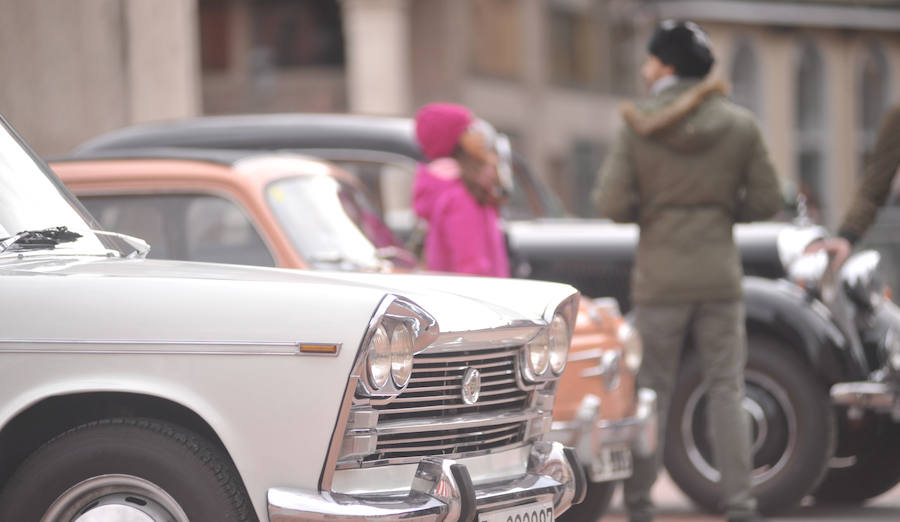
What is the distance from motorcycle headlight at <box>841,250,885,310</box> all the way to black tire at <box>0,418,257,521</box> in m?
4.68

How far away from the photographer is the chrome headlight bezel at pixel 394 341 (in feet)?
13.0

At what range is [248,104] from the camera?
30.4 metres

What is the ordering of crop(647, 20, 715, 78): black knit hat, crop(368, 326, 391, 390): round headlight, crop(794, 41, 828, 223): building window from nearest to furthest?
crop(368, 326, 391, 390): round headlight → crop(647, 20, 715, 78): black knit hat → crop(794, 41, 828, 223): building window

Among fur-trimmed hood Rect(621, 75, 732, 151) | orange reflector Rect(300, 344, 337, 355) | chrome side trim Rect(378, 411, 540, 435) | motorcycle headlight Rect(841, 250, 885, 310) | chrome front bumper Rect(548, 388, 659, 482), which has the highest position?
fur-trimmed hood Rect(621, 75, 732, 151)

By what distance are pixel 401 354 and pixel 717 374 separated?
2783mm

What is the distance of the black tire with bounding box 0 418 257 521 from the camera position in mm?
3857

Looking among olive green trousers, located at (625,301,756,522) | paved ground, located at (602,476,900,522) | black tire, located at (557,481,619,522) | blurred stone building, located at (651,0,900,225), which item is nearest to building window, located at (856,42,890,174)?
blurred stone building, located at (651,0,900,225)

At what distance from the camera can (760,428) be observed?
25.5 ft

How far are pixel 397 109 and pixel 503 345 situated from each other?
75.8 feet

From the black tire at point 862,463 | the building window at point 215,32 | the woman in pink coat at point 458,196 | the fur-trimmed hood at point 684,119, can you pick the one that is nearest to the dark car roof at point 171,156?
the woman in pink coat at point 458,196

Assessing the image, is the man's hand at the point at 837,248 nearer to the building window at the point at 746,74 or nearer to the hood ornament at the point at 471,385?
the hood ornament at the point at 471,385

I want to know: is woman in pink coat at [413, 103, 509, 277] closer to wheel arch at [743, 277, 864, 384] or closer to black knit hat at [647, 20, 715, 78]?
black knit hat at [647, 20, 715, 78]

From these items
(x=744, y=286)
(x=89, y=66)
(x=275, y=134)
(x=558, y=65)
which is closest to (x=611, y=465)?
(x=744, y=286)

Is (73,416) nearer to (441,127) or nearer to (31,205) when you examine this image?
(31,205)
